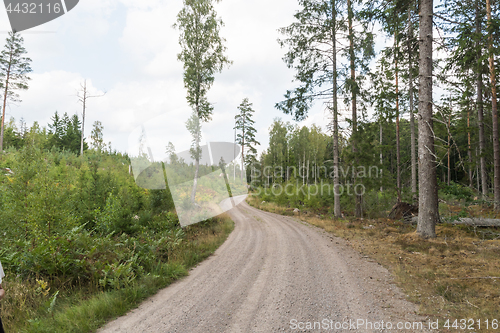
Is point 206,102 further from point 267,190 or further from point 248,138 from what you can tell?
point 248,138

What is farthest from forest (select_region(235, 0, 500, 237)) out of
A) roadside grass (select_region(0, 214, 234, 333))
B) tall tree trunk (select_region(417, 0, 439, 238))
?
roadside grass (select_region(0, 214, 234, 333))

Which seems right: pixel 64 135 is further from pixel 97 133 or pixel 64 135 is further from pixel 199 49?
pixel 199 49

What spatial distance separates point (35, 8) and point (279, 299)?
21.5 feet

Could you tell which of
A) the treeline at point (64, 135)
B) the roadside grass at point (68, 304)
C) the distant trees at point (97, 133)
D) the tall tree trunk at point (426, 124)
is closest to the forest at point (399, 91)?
the tall tree trunk at point (426, 124)

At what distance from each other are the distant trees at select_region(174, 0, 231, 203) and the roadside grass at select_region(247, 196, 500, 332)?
A: 1232 centimetres

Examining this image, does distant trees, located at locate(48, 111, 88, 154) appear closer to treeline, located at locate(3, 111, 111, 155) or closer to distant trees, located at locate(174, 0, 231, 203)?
treeline, located at locate(3, 111, 111, 155)

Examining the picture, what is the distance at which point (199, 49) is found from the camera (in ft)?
51.6

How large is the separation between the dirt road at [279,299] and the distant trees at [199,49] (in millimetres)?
11339

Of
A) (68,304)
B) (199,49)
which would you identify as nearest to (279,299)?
(68,304)

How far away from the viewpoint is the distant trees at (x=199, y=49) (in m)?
15.5

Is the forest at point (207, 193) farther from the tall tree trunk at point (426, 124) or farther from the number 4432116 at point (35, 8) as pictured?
the number 4432116 at point (35, 8)

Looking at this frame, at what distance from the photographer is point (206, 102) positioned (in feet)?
53.2

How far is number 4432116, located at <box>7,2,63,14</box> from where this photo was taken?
372 centimetres

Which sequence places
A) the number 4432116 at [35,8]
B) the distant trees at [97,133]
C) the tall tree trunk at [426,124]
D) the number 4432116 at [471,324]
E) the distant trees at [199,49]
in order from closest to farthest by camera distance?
the number 4432116 at [471,324] → the number 4432116 at [35,8] → the tall tree trunk at [426,124] → the distant trees at [199,49] → the distant trees at [97,133]
